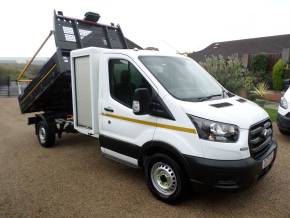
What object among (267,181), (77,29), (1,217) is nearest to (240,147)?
(267,181)

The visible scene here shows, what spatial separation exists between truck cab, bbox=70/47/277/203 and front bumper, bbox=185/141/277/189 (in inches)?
0.5

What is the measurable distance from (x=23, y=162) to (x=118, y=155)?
247cm

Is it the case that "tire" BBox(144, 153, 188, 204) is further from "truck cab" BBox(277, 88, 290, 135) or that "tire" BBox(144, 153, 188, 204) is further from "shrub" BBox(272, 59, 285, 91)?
"shrub" BBox(272, 59, 285, 91)

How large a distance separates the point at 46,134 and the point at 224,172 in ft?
15.8

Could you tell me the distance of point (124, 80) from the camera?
4.52 metres

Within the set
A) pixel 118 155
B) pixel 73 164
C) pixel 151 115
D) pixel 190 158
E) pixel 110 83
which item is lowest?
pixel 73 164

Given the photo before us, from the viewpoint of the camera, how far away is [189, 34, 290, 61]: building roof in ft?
95.4

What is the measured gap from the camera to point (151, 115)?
13.2ft

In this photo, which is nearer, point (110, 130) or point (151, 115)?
point (151, 115)

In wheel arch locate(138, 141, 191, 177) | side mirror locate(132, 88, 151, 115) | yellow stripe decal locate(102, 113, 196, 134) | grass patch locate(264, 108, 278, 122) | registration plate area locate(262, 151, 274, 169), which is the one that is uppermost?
side mirror locate(132, 88, 151, 115)

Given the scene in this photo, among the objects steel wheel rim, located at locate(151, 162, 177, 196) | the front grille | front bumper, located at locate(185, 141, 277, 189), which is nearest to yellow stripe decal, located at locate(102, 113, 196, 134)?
front bumper, located at locate(185, 141, 277, 189)

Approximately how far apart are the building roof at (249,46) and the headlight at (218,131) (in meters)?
25.1

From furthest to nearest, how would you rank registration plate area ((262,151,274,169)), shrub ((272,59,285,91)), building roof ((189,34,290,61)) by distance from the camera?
1. building roof ((189,34,290,61))
2. shrub ((272,59,285,91))
3. registration plate area ((262,151,274,169))

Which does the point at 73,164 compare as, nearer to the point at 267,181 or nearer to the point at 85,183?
the point at 85,183
